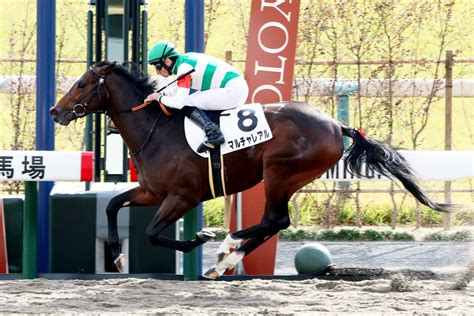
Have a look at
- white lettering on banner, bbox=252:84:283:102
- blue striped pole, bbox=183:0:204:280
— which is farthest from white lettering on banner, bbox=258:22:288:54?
blue striped pole, bbox=183:0:204:280

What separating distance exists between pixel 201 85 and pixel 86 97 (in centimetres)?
95

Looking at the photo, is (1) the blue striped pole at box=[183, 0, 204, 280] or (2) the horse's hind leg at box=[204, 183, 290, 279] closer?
(2) the horse's hind leg at box=[204, 183, 290, 279]

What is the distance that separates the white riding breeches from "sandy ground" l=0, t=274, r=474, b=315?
1454 mm

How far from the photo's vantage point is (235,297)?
7.79 m

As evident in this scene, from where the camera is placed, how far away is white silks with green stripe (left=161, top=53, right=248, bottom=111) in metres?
8.42

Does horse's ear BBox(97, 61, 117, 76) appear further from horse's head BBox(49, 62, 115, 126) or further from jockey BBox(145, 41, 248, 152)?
jockey BBox(145, 41, 248, 152)

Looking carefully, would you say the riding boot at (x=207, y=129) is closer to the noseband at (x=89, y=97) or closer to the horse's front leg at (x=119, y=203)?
the horse's front leg at (x=119, y=203)

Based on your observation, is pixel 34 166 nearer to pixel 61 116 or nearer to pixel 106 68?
pixel 61 116

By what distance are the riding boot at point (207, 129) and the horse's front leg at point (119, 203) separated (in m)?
0.60

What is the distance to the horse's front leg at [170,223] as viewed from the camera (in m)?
8.30

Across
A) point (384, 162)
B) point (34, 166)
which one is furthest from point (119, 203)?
point (384, 162)

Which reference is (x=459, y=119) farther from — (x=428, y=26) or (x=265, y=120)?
(x=265, y=120)

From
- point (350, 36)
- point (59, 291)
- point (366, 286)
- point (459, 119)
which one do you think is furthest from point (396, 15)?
point (59, 291)

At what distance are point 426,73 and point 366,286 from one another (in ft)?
17.5
